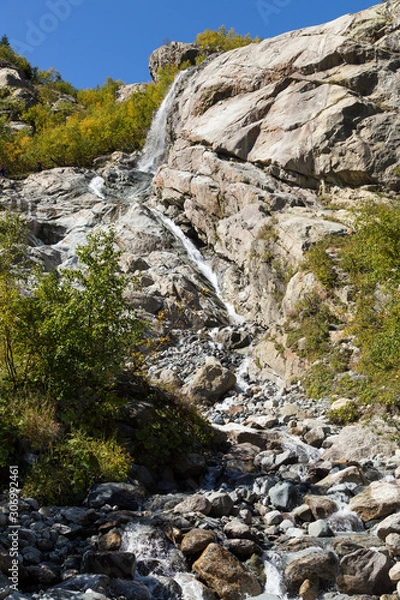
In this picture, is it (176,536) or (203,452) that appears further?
(203,452)

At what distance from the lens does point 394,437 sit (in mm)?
11469

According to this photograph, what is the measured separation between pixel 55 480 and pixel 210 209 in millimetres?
21877

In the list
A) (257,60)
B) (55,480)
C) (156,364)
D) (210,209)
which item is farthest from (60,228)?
(55,480)

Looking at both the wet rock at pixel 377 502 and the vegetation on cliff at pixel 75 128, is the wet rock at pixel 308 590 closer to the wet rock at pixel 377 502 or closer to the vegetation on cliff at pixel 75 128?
the wet rock at pixel 377 502

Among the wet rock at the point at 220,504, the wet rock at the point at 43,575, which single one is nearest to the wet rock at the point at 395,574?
the wet rock at the point at 220,504

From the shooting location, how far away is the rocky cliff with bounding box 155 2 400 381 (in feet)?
74.8

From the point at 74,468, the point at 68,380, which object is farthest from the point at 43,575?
the point at 68,380

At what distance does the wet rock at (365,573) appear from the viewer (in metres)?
6.40

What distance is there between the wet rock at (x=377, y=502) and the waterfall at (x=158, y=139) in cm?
3358

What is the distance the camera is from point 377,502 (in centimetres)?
828

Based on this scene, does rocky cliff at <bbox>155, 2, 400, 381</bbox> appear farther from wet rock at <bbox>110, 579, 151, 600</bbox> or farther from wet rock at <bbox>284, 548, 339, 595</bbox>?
wet rock at <bbox>110, 579, 151, 600</bbox>

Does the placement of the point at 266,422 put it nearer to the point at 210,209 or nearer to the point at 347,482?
the point at 347,482

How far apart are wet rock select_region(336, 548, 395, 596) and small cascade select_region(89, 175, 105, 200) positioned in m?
30.4

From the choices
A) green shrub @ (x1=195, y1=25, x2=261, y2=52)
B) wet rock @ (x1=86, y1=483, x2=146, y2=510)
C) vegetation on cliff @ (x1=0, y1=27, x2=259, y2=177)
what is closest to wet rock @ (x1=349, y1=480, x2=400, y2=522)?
wet rock @ (x1=86, y1=483, x2=146, y2=510)
